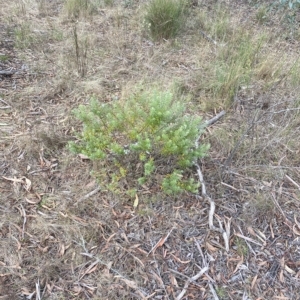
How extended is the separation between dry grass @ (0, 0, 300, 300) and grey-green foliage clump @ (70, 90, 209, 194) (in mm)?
115

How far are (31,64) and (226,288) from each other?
2.39 metres

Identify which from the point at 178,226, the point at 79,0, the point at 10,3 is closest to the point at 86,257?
the point at 178,226

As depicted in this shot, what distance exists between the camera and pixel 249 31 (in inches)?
128

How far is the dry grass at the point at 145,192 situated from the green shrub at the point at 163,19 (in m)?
0.10

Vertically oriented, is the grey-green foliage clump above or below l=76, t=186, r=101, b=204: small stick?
above

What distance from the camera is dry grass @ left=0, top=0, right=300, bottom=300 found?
155 centimetres

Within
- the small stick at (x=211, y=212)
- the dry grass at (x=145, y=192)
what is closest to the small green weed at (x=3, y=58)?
the dry grass at (x=145, y=192)

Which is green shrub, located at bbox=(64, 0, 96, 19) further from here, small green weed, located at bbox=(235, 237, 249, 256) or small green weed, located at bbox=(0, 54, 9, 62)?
small green weed, located at bbox=(235, 237, 249, 256)

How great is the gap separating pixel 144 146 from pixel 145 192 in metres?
0.31

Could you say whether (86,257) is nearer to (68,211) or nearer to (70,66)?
(68,211)

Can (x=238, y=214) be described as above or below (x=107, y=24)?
below

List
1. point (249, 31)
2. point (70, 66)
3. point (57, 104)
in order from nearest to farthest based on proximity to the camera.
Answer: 1. point (57, 104)
2. point (70, 66)
3. point (249, 31)

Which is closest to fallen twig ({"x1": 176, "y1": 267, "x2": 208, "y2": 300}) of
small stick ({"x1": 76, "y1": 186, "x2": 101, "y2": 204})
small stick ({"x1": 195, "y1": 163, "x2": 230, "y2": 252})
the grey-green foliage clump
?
small stick ({"x1": 195, "y1": 163, "x2": 230, "y2": 252})

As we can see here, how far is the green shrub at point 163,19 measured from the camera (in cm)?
319
